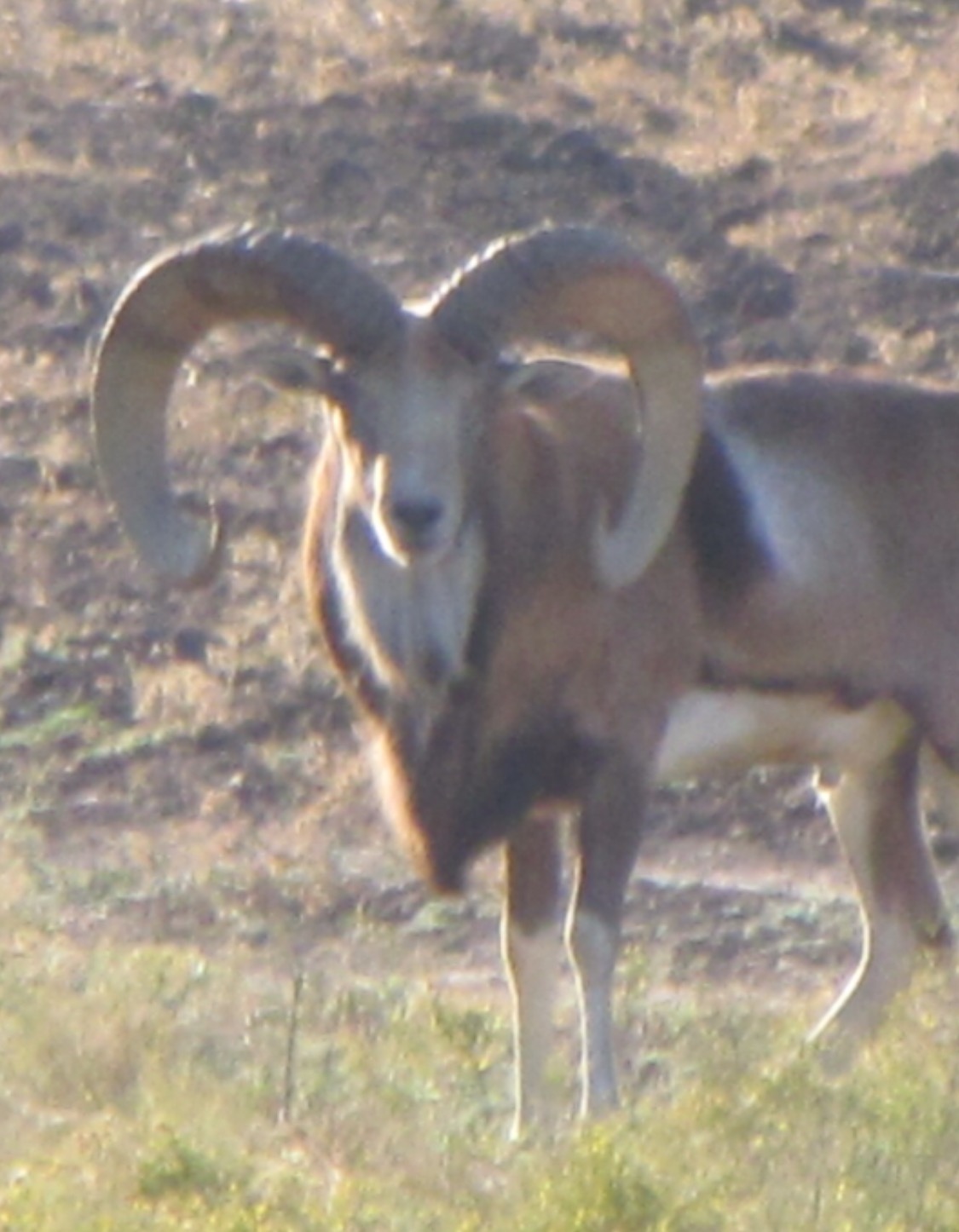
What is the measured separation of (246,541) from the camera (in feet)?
54.3

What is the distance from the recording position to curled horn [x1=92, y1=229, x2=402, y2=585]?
1031 cm

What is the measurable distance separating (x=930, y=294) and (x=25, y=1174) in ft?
35.9

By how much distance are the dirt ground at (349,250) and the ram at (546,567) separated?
1.57 meters

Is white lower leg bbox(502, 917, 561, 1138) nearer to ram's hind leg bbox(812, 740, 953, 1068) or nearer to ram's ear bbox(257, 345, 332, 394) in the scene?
ram's hind leg bbox(812, 740, 953, 1068)

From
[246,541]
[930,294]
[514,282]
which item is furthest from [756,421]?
[930,294]

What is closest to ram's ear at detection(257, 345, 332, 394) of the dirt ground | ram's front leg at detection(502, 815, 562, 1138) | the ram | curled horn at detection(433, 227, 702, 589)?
the ram

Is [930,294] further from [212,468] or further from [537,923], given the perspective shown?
[537,923]

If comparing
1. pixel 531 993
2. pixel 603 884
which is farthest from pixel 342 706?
pixel 603 884

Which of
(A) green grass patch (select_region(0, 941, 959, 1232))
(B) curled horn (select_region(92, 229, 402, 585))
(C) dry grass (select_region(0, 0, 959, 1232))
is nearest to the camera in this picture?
(A) green grass patch (select_region(0, 941, 959, 1232))

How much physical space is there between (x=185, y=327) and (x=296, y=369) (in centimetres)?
61

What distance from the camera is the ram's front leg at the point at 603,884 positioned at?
34.6 feet

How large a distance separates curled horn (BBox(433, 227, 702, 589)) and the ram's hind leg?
149 centimetres

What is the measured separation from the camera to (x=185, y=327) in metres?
10.8

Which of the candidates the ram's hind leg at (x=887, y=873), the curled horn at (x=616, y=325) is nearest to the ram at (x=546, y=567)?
the curled horn at (x=616, y=325)
